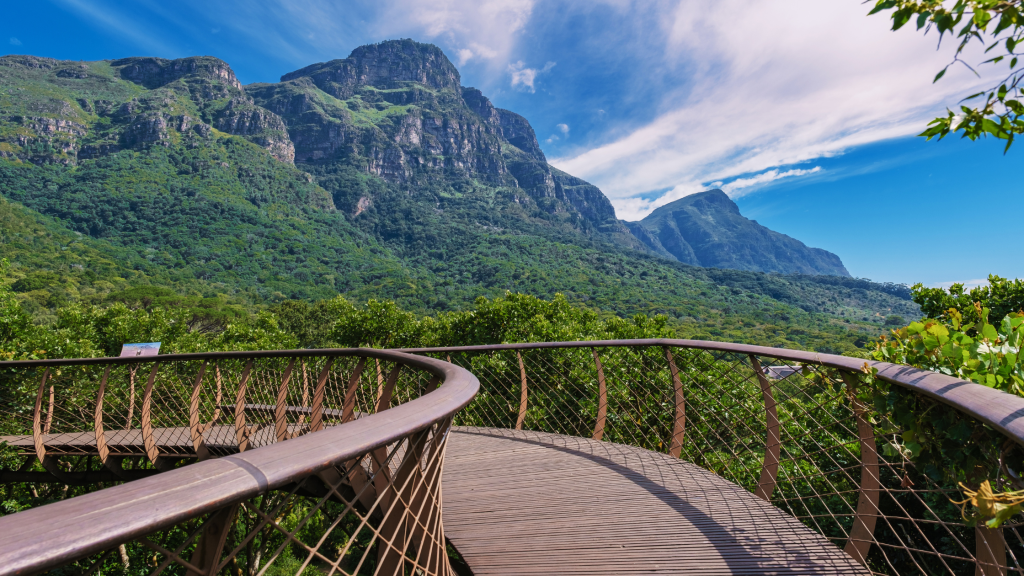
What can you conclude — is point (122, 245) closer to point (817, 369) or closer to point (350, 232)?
point (350, 232)

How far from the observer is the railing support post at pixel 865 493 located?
6.01ft

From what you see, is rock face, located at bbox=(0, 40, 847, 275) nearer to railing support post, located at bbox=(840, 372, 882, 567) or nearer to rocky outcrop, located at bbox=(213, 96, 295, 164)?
rocky outcrop, located at bbox=(213, 96, 295, 164)

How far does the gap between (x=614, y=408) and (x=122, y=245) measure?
82.0 metres

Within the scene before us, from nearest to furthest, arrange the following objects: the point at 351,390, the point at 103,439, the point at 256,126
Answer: the point at 351,390
the point at 103,439
the point at 256,126

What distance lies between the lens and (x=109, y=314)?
59.8ft

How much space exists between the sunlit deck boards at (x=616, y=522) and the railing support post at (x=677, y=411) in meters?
0.13

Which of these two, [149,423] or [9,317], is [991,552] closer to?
[149,423]

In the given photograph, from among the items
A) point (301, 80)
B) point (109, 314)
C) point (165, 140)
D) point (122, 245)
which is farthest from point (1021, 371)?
point (301, 80)

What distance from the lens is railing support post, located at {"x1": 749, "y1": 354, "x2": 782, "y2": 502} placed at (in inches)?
95.0

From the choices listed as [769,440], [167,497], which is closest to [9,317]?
[167,497]

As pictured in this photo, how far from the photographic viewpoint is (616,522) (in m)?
2.41

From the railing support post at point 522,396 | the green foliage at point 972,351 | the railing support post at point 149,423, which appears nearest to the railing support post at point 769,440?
the green foliage at point 972,351

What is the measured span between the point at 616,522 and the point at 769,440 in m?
0.90

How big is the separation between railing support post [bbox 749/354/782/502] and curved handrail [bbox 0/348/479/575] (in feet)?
6.80
